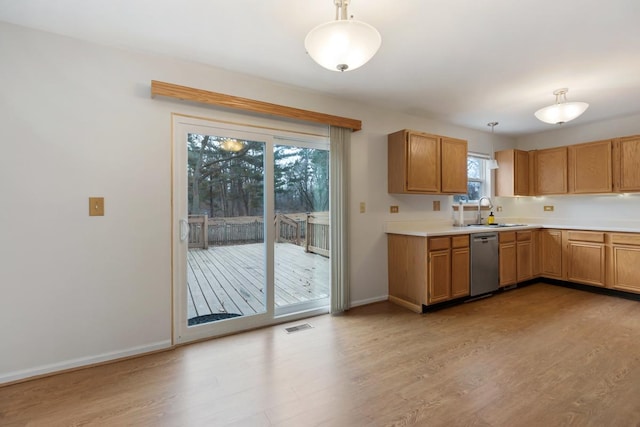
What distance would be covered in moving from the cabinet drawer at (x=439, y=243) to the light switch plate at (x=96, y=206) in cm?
315

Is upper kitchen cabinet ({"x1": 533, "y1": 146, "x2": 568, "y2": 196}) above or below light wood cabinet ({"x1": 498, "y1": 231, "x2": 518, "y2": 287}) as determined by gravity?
above

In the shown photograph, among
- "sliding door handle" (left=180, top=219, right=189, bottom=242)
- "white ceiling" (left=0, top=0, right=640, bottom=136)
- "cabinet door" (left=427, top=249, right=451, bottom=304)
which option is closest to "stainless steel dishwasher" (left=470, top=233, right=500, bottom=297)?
"cabinet door" (left=427, top=249, right=451, bottom=304)

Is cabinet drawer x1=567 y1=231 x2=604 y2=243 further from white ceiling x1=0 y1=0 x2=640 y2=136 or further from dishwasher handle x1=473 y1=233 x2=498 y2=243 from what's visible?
white ceiling x1=0 y1=0 x2=640 y2=136

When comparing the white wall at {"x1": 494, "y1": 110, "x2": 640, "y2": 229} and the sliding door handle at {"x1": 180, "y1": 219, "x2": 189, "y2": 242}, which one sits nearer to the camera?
the sliding door handle at {"x1": 180, "y1": 219, "x2": 189, "y2": 242}

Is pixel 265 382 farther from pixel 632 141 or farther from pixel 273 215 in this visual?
pixel 632 141

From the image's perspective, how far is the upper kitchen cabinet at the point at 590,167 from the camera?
13.2 ft

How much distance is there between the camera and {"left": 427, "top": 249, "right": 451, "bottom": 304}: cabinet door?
3.25 meters

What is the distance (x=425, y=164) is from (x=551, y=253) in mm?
2652

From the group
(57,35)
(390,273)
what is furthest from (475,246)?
(57,35)

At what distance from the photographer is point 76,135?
2.16 meters

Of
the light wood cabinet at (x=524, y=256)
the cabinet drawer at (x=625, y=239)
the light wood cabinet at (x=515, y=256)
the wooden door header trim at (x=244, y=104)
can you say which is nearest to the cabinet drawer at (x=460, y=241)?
the light wood cabinet at (x=515, y=256)

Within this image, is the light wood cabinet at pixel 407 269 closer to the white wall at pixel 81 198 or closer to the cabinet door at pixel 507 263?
the cabinet door at pixel 507 263

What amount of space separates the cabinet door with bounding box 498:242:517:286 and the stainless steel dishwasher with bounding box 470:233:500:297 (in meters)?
0.13

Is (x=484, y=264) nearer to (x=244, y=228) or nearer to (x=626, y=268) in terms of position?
(x=626, y=268)
